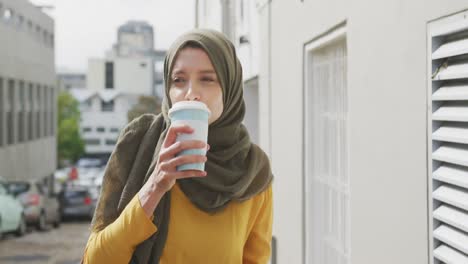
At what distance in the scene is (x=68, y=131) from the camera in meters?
79.2

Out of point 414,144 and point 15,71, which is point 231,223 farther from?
point 15,71

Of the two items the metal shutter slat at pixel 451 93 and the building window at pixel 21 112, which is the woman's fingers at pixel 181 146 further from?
the building window at pixel 21 112

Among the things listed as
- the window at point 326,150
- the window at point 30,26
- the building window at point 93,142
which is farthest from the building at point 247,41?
the building window at point 93,142

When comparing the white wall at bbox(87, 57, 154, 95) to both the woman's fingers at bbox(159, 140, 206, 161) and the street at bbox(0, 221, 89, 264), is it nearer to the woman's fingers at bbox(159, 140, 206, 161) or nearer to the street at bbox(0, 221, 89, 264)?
the street at bbox(0, 221, 89, 264)

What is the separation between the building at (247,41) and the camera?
762 cm

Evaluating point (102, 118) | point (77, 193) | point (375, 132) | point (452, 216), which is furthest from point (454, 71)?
point (102, 118)

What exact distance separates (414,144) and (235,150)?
3.05 feet

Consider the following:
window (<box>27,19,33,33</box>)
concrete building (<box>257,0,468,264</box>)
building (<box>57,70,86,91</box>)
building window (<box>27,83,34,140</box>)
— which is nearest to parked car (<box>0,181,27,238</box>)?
concrete building (<box>257,0,468,264</box>)

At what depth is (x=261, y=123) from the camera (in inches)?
265

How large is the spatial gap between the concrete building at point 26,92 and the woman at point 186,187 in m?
34.1

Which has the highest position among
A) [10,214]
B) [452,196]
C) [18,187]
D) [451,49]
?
[451,49]

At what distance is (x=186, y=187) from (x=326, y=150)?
2.65 meters

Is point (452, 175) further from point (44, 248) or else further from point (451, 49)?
point (44, 248)

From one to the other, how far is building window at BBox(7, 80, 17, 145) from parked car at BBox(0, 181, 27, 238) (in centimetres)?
2000
